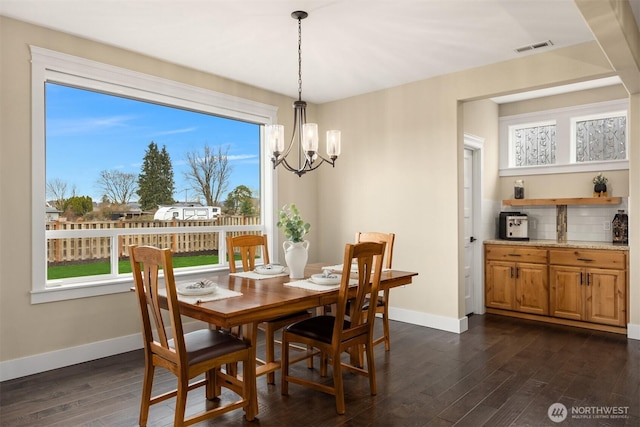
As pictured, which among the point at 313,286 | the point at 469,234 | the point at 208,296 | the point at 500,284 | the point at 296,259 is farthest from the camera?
the point at 469,234

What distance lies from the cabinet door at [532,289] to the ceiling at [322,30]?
2.43m

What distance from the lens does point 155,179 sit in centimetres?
464

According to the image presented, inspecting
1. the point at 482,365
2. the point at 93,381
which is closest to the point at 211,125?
the point at 93,381

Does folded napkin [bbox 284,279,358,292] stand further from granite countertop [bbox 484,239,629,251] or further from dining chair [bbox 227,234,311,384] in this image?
granite countertop [bbox 484,239,629,251]

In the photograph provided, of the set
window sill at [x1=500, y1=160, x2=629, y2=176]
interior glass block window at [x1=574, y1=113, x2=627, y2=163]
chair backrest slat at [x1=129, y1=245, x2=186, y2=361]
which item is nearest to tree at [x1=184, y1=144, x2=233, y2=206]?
chair backrest slat at [x1=129, y1=245, x2=186, y2=361]

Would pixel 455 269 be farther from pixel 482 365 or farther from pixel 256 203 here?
pixel 256 203

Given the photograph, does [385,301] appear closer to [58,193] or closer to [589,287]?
[589,287]

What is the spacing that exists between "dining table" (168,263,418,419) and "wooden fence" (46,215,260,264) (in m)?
1.36

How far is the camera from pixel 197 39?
359cm

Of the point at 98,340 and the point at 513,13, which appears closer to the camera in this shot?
the point at 513,13

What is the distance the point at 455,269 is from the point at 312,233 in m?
2.02

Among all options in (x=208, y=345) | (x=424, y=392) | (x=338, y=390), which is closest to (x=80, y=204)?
(x=208, y=345)

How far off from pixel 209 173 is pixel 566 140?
4460 mm

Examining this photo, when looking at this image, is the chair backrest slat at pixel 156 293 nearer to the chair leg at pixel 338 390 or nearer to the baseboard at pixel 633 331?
the chair leg at pixel 338 390
